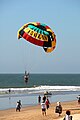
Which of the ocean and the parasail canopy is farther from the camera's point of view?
the ocean

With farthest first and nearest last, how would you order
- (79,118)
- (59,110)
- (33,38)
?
(33,38) → (59,110) → (79,118)

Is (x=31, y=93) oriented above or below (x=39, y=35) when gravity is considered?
below

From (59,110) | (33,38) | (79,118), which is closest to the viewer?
(79,118)

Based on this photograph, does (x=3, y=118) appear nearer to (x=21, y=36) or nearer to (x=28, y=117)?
(x=28, y=117)

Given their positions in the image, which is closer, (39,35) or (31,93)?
(39,35)

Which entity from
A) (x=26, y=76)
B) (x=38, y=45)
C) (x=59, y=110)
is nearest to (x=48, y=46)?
(x=38, y=45)

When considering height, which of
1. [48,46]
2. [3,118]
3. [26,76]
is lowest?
[3,118]

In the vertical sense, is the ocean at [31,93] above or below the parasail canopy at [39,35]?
below

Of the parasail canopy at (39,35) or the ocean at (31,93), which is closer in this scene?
the parasail canopy at (39,35)

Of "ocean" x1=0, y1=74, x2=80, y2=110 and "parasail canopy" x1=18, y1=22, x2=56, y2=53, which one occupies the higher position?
"parasail canopy" x1=18, y1=22, x2=56, y2=53

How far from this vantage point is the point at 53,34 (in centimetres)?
2578

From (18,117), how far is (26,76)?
3437 millimetres

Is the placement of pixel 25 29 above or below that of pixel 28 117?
above

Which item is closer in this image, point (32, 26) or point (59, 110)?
point (59, 110)
